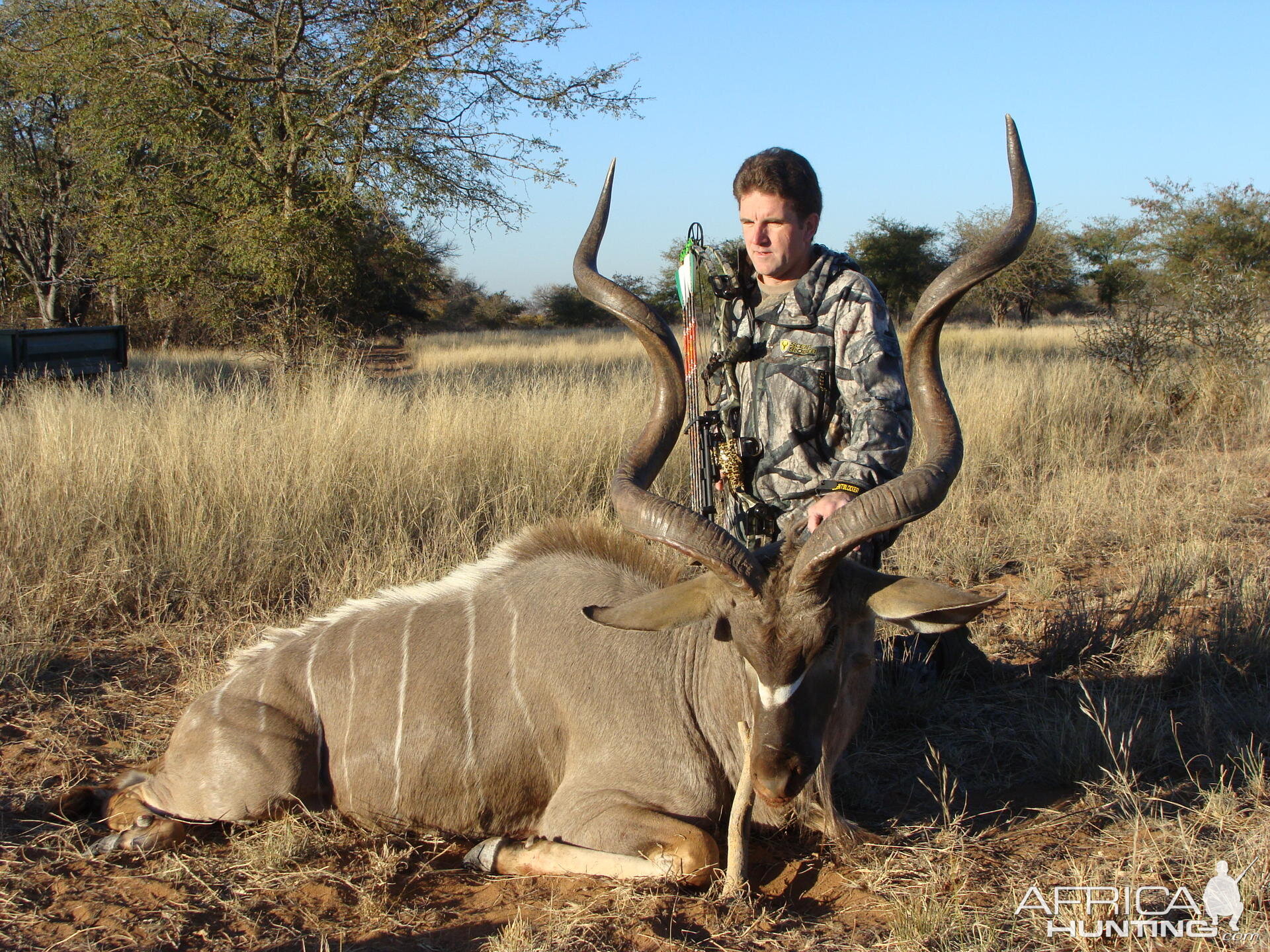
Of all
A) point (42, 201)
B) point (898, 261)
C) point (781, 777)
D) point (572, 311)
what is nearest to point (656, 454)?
point (781, 777)

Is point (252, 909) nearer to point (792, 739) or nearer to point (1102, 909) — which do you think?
point (792, 739)

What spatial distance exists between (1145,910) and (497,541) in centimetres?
390

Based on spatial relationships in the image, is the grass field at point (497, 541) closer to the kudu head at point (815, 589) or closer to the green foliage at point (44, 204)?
the kudu head at point (815, 589)

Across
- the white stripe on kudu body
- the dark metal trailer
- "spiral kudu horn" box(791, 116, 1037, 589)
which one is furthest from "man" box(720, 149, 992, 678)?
the dark metal trailer

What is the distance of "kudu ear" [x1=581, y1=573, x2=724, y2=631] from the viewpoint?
8.68 feet

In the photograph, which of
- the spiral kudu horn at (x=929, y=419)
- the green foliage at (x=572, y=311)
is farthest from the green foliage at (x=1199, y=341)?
the green foliage at (x=572, y=311)

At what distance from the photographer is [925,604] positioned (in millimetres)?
2455

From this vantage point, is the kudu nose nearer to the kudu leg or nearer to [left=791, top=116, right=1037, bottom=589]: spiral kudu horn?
the kudu leg

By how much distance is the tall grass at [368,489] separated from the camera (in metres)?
4.88

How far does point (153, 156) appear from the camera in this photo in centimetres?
1171

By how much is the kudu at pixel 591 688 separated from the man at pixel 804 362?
1.11ft

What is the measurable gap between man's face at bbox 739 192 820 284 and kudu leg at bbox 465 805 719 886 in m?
1.84

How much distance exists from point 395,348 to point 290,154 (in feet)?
48.6

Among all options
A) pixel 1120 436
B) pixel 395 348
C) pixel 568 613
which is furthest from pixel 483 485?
pixel 395 348
